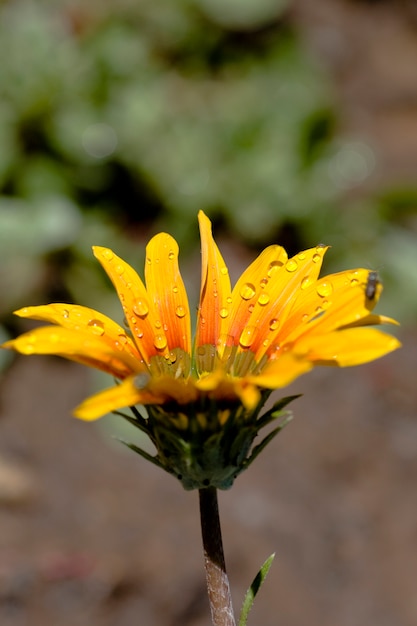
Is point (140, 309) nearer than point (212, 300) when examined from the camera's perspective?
Yes

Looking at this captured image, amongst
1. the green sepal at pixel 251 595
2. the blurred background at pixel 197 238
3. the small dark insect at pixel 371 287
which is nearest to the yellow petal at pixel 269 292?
the small dark insect at pixel 371 287

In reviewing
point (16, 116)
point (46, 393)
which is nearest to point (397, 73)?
point (16, 116)

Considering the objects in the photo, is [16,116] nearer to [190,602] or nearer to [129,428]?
[129,428]

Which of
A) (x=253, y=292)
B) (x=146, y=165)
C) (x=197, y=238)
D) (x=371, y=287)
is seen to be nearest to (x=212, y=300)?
(x=253, y=292)

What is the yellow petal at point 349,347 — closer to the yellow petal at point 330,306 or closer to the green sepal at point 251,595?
the yellow petal at point 330,306

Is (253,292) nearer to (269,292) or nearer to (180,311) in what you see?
(269,292)
